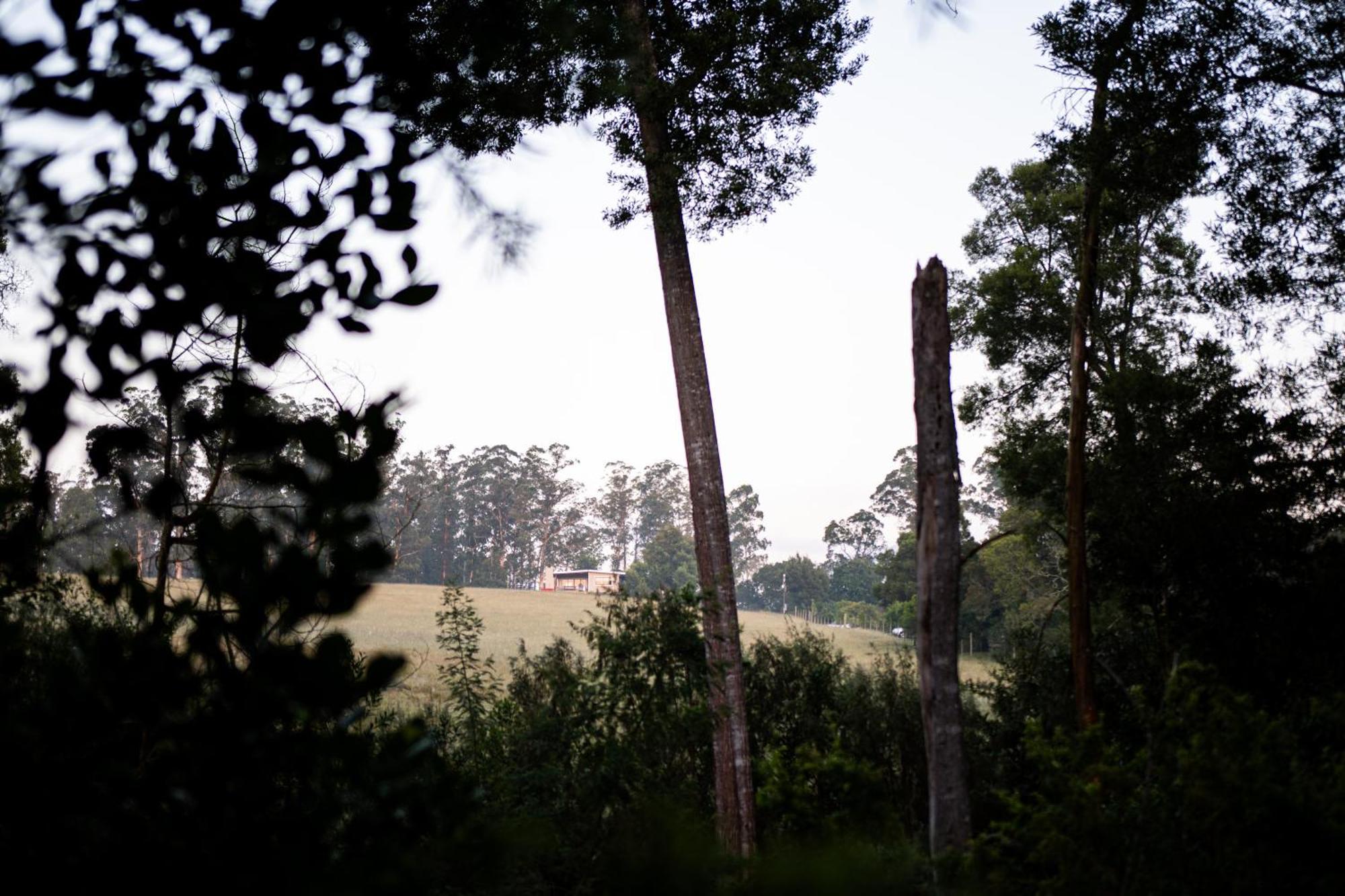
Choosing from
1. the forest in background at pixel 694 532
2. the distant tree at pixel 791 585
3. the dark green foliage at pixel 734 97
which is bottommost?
the distant tree at pixel 791 585

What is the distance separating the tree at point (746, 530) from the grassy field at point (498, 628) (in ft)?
47.7

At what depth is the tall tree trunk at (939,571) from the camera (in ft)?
20.5

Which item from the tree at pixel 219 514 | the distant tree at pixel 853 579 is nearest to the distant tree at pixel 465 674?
the tree at pixel 219 514

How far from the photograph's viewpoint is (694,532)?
13148 millimetres

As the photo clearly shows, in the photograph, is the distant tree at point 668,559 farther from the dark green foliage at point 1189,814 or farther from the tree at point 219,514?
the tree at point 219,514

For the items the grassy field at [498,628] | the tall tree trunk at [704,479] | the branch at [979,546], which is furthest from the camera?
the grassy field at [498,628]

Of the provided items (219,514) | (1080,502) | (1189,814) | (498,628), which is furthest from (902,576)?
(219,514)

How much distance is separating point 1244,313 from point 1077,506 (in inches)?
129

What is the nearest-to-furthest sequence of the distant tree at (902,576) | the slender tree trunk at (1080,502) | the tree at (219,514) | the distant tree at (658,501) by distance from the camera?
the tree at (219,514), the slender tree trunk at (1080,502), the distant tree at (902,576), the distant tree at (658,501)

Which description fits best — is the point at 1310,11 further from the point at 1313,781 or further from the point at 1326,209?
the point at 1313,781

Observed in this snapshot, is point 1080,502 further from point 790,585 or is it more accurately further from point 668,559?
point 790,585

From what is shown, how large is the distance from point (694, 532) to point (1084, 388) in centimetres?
490

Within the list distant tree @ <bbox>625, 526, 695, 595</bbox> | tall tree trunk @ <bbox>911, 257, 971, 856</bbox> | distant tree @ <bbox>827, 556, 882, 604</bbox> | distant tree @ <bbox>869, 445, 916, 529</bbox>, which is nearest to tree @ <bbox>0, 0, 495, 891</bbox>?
tall tree trunk @ <bbox>911, 257, 971, 856</bbox>

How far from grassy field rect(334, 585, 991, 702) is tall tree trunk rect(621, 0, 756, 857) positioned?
15.9ft
